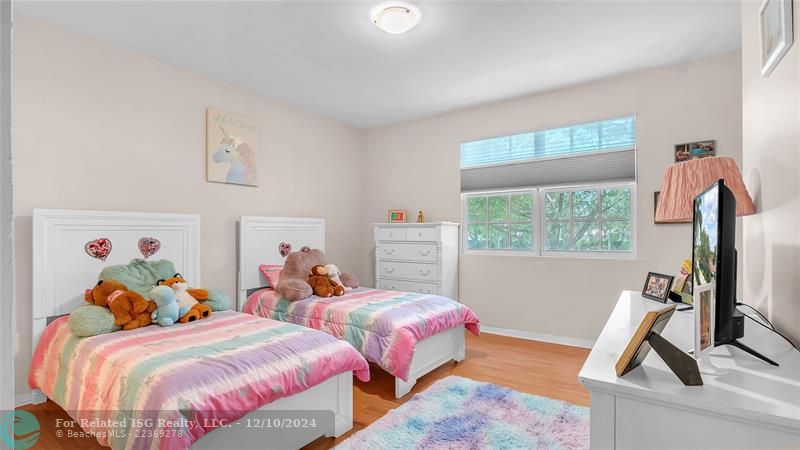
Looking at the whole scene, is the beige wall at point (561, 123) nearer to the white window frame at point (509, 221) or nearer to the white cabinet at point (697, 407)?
the white window frame at point (509, 221)

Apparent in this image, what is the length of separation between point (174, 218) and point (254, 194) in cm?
88

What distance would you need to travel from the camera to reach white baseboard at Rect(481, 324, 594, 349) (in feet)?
12.3

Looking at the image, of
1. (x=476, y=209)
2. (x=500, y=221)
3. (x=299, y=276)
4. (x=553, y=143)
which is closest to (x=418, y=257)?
(x=476, y=209)

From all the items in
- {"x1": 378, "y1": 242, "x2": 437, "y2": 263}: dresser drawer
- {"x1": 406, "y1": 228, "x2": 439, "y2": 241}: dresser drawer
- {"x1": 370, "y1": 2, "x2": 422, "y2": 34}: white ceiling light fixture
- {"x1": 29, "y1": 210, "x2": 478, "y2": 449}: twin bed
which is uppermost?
{"x1": 370, "y1": 2, "x2": 422, "y2": 34}: white ceiling light fixture

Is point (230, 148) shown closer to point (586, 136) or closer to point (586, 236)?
point (586, 136)

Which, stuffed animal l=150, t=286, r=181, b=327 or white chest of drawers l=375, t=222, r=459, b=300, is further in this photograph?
white chest of drawers l=375, t=222, r=459, b=300

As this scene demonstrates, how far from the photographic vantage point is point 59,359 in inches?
90.1

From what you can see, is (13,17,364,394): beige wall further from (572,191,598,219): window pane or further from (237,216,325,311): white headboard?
(572,191,598,219): window pane

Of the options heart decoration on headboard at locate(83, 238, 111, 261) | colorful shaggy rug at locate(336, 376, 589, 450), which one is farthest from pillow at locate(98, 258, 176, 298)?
colorful shaggy rug at locate(336, 376, 589, 450)

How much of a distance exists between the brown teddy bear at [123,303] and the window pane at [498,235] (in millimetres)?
3212

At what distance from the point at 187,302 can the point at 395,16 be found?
2.36 meters

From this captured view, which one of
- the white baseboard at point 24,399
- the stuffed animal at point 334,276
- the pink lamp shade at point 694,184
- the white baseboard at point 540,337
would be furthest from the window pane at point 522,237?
the white baseboard at point 24,399

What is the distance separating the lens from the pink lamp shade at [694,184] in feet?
5.53

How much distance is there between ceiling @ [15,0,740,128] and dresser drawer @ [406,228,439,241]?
1455 mm
